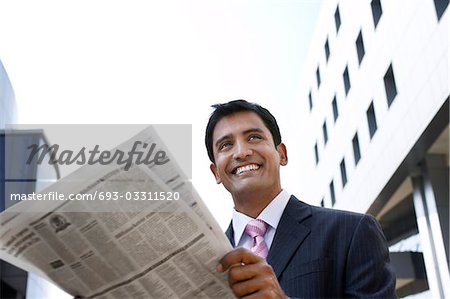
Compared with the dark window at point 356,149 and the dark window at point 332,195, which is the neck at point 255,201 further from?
the dark window at point 332,195

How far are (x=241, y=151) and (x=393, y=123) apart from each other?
12413 millimetres

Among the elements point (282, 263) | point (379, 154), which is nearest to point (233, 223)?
point (282, 263)

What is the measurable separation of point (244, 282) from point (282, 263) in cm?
42

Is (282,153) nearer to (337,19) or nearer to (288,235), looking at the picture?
(288,235)

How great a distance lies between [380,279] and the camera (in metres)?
1.75

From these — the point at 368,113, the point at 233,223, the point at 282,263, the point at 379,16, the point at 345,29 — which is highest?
the point at 345,29

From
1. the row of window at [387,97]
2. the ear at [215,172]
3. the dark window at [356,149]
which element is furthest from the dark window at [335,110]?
the ear at [215,172]

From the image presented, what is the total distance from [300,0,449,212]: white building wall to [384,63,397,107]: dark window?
139 millimetres

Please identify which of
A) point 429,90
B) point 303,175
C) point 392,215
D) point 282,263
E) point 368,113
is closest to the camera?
point 282,263

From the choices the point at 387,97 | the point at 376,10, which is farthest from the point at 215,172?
the point at 376,10

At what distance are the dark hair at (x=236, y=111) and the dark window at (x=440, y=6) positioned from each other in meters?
9.96

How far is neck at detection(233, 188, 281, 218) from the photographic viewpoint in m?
2.16

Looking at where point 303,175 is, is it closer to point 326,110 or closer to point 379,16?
point 326,110

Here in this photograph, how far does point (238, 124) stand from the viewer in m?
2.28
